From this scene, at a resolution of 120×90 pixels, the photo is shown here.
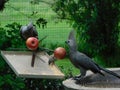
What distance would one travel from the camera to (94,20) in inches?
363

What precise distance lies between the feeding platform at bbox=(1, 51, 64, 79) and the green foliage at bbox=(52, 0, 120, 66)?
5113mm

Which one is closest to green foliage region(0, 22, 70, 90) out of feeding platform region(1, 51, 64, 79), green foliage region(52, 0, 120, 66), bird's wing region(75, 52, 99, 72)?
feeding platform region(1, 51, 64, 79)

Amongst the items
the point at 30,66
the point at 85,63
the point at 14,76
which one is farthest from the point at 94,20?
the point at 30,66

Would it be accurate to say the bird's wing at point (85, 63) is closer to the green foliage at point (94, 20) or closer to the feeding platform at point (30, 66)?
the feeding platform at point (30, 66)

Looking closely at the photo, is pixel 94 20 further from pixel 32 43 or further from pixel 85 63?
pixel 32 43

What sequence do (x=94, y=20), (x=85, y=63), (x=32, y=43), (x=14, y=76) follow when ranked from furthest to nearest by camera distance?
(x=94, y=20) → (x=14, y=76) → (x=85, y=63) → (x=32, y=43)

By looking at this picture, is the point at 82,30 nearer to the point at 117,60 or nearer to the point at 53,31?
the point at 117,60

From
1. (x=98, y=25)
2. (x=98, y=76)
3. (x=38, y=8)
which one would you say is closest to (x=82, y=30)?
(x=98, y=25)

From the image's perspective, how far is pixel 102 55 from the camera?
9.57m

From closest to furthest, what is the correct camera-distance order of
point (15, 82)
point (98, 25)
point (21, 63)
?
point (21, 63), point (15, 82), point (98, 25)

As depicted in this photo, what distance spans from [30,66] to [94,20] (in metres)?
5.48

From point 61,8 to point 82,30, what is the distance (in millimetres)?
509

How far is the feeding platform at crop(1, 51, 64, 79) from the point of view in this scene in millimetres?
3672

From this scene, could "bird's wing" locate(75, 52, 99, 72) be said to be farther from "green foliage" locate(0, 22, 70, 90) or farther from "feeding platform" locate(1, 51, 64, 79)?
"green foliage" locate(0, 22, 70, 90)
